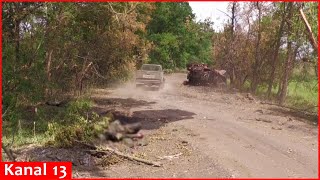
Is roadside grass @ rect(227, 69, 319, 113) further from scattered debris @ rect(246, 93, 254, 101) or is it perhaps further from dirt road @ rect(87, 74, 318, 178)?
dirt road @ rect(87, 74, 318, 178)

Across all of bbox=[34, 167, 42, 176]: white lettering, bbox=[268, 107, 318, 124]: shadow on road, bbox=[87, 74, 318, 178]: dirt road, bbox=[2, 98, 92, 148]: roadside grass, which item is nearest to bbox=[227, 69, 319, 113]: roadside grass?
bbox=[268, 107, 318, 124]: shadow on road

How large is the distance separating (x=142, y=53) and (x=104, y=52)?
197 centimetres

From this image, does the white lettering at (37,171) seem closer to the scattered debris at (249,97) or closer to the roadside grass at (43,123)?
the roadside grass at (43,123)

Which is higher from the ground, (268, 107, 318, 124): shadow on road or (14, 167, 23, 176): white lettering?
(14, 167, 23, 176): white lettering

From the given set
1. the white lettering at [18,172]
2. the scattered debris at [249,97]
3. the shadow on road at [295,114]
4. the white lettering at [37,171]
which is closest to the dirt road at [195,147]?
the white lettering at [37,171]

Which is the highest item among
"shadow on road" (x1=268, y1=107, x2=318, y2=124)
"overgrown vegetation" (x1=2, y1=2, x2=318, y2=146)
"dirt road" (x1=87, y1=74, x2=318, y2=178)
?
"overgrown vegetation" (x1=2, y1=2, x2=318, y2=146)

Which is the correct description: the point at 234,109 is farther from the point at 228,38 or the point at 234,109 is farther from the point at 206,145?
the point at 206,145

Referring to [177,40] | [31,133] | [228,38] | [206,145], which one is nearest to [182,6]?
[177,40]

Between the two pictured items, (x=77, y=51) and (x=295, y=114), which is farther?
(x=295, y=114)

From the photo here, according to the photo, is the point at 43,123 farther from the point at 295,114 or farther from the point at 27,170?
the point at 295,114

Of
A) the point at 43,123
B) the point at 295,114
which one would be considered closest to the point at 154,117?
the point at 43,123

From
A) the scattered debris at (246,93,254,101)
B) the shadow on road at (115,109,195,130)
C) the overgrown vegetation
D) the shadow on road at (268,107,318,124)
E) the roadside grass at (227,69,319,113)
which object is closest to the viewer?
the shadow on road at (115,109,195,130)

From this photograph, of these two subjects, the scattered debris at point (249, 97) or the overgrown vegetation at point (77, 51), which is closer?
the overgrown vegetation at point (77, 51)

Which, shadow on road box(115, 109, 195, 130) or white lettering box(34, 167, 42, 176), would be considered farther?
white lettering box(34, 167, 42, 176)
